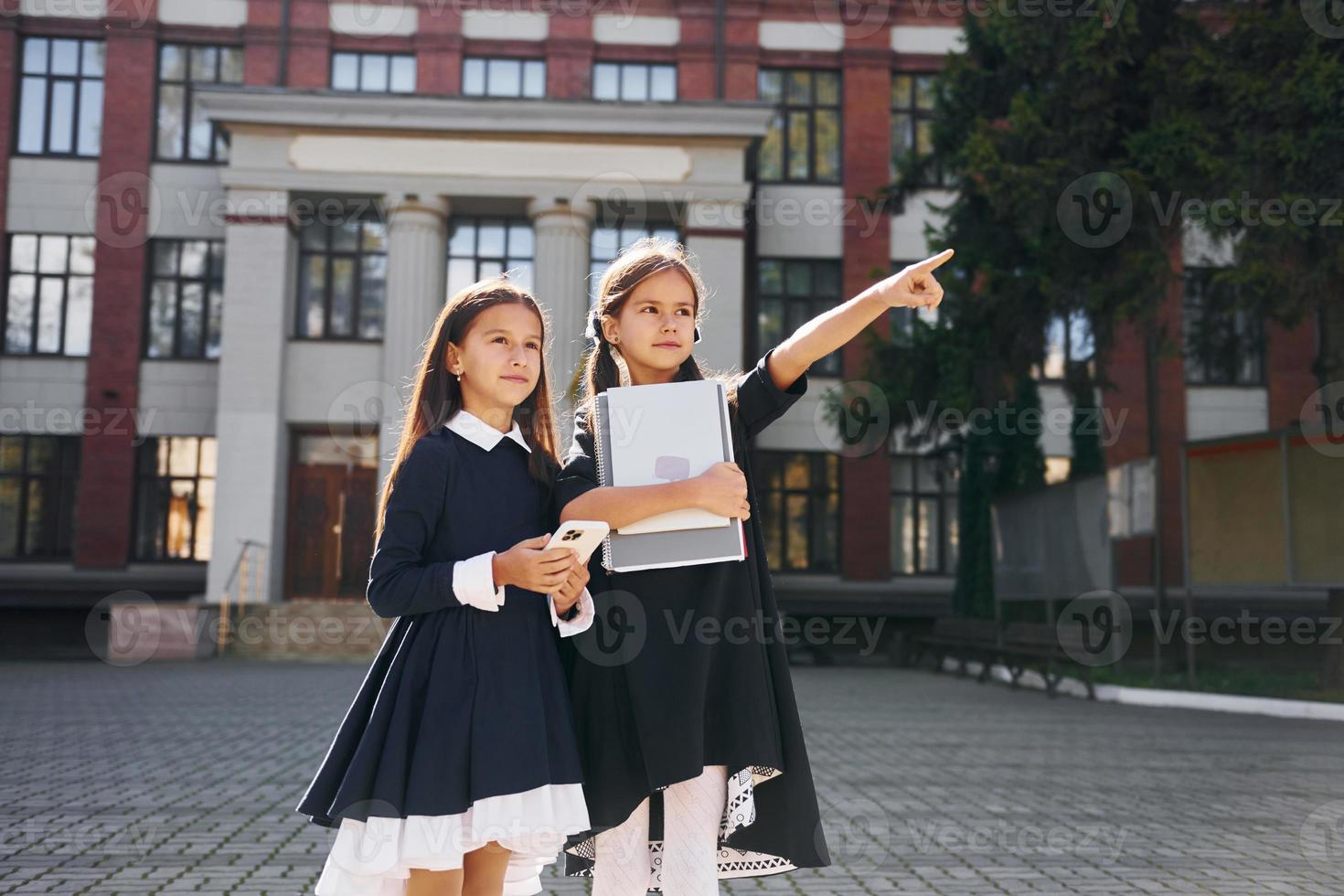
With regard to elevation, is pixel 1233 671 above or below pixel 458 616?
below

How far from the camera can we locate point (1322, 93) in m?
13.2

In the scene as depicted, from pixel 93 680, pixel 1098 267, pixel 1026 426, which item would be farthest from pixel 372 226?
pixel 1098 267

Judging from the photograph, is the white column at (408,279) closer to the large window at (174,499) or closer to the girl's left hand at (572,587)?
the large window at (174,499)

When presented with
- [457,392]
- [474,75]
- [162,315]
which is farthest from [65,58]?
[457,392]

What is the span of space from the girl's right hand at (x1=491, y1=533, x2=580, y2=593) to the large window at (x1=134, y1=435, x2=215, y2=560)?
25407 millimetres

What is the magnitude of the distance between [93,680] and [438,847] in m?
17.4

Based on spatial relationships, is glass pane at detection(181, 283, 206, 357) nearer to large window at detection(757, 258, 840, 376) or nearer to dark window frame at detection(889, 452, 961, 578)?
large window at detection(757, 258, 840, 376)

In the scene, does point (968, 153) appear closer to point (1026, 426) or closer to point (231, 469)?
point (1026, 426)

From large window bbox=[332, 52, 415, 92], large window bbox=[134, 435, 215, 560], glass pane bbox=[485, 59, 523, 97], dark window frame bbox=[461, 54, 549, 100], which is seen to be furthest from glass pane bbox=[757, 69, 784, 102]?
large window bbox=[134, 435, 215, 560]

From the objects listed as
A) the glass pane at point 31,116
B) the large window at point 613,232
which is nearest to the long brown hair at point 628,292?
the large window at point 613,232

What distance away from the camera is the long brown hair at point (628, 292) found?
2867 millimetres

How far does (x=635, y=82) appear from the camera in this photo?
27.9 meters

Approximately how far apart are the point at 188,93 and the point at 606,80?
30.9ft

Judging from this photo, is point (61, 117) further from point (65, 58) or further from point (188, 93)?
point (188, 93)
